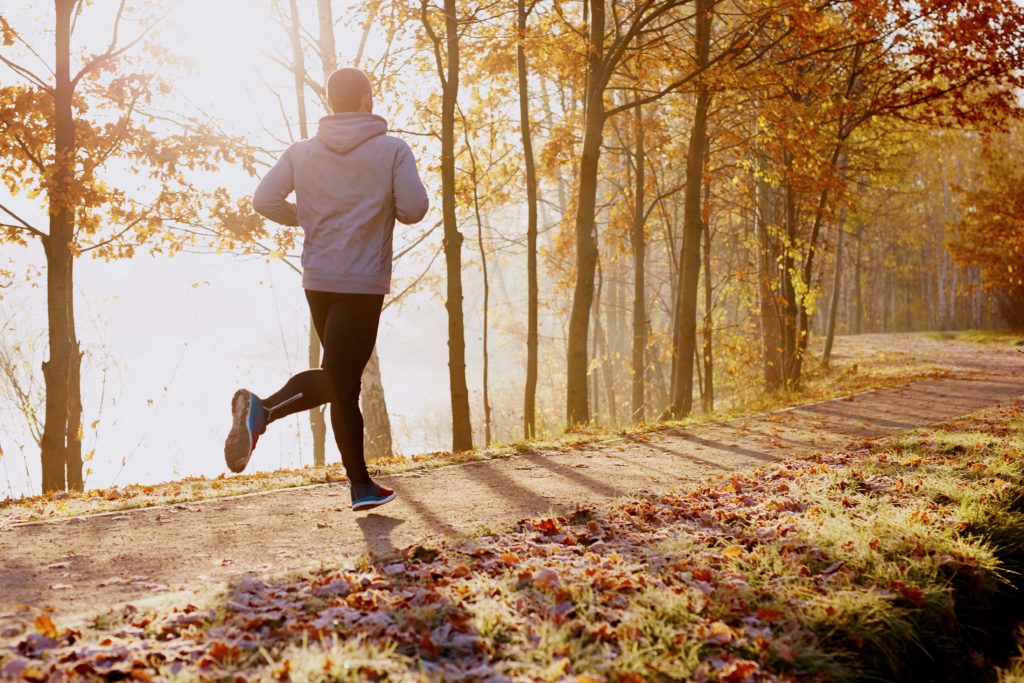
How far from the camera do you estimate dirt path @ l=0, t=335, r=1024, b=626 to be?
3.44 m

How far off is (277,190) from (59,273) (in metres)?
6.09

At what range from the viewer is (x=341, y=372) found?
431 cm

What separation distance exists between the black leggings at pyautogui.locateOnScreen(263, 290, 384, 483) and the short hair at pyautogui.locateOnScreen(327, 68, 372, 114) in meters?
1.03

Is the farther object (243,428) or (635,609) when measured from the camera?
(243,428)

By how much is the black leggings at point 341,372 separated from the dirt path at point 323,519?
50cm

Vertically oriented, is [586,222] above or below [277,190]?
above

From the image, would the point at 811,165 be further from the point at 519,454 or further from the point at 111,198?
the point at 111,198

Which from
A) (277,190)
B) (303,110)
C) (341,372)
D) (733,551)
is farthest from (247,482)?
(303,110)

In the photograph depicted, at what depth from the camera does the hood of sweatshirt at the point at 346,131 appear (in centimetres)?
431

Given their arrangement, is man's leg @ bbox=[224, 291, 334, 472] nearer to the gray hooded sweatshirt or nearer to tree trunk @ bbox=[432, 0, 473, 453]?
the gray hooded sweatshirt

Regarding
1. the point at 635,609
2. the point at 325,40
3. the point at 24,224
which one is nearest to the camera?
the point at 635,609

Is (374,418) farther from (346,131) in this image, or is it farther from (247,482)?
(346,131)

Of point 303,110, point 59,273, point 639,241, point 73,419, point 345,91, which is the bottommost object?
point 73,419

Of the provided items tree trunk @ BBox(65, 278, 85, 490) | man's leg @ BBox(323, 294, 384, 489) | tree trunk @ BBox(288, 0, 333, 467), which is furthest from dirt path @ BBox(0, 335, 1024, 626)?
tree trunk @ BBox(288, 0, 333, 467)
